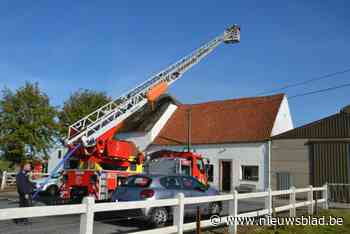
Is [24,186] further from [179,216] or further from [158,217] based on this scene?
[179,216]

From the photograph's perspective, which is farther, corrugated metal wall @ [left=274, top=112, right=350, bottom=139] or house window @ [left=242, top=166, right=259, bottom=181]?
house window @ [left=242, top=166, right=259, bottom=181]

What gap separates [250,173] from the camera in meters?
29.4

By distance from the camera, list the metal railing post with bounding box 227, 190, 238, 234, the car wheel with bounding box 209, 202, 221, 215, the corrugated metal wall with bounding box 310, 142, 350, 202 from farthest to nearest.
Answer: the corrugated metal wall with bounding box 310, 142, 350, 202, the car wheel with bounding box 209, 202, 221, 215, the metal railing post with bounding box 227, 190, 238, 234

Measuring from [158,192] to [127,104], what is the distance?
396 inches

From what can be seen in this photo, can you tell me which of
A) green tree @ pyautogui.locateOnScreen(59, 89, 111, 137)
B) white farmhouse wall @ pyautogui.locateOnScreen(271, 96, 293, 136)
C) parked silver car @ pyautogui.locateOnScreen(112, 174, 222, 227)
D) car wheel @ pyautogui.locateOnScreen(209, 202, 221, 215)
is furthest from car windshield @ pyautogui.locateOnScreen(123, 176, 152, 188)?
green tree @ pyautogui.locateOnScreen(59, 89, 111, 137)

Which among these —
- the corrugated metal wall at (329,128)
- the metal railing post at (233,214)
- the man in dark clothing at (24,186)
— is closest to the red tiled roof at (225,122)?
the corrugated metal wall at (329,128)

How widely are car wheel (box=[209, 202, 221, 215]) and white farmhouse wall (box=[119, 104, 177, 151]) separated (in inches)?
898

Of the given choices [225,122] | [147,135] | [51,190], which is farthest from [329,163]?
[147,135]

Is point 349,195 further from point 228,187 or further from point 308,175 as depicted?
point 228,187

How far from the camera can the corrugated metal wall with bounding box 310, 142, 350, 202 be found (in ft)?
79.8

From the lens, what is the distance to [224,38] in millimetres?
26875

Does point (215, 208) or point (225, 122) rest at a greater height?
point (225, 122)

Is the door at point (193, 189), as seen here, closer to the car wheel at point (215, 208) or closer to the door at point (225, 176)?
the car wheel at point (215, 208)

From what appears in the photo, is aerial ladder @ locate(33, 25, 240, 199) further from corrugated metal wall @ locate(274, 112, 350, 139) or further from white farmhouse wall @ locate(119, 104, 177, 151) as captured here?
white farmhouse wall @ locate(119, 104, 177, 151)
